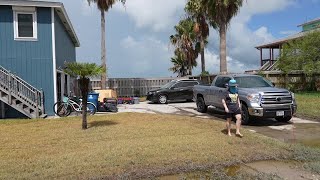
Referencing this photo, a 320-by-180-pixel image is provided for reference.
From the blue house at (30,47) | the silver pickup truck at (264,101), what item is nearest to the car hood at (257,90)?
the silver pickup truck at (264,101)

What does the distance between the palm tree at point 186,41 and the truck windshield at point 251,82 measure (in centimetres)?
2497

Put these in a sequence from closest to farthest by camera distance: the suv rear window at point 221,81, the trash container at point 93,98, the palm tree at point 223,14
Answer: the suv rear window at point 221,81, the trash container at point 93,98, the palm tree at point 223,14

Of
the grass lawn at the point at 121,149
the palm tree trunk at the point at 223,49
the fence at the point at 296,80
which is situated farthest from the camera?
the fence at the point at 296,80

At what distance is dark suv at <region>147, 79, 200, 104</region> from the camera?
79.4ft

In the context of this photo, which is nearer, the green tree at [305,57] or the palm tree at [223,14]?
the palm tree at [223,14]

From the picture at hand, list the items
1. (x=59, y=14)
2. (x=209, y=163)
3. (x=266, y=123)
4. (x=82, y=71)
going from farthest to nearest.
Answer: (x=59, y=14)
(x=266, y=123)
(x=82, y=71)
(x=209, y=163)

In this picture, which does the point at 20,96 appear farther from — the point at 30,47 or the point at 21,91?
the point at 30,47

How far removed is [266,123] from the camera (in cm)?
1384

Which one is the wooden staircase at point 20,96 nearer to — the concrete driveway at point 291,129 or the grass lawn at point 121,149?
the grass lawn at point 121,149

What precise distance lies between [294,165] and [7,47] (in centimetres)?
1409

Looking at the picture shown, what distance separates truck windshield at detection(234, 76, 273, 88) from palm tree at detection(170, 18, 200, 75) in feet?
81.9

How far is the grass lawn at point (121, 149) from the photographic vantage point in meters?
7.11

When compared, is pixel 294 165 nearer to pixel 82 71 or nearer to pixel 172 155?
pixel 172 155

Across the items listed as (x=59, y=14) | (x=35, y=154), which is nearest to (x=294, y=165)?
(x=35, y=154)
